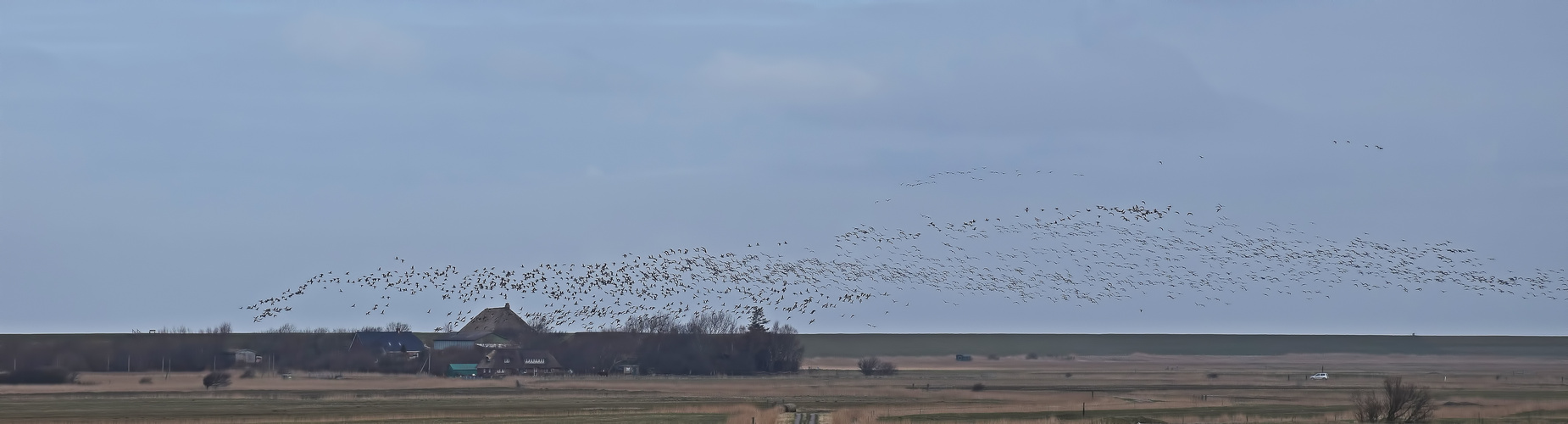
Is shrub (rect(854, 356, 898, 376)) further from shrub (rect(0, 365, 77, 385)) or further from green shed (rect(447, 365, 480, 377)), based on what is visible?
shrub (rect(0, 365, 77, 385))

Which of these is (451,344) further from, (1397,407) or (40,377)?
(1397,407)

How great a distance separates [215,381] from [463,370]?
26718 mm

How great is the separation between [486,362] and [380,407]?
5966 cm

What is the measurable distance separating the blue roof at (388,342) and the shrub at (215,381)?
31.7m

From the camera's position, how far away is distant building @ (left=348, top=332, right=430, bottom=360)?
5942 inches

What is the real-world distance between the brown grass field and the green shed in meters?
5.85

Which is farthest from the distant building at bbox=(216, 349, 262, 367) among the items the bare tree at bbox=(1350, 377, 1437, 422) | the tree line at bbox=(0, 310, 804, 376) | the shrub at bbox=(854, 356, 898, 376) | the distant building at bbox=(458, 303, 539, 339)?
the bare tree at bbox=(1350, 377, 1437, 422)

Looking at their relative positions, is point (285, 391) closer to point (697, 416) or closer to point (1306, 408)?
point (697, 416)

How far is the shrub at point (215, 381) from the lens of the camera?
117m

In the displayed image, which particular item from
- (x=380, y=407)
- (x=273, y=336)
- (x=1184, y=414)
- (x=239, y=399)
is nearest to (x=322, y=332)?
(x=273, y=336)

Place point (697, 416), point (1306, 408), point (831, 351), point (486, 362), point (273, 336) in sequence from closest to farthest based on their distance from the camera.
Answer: point (697, 416) < point (1306, 408) < point (486, 362) < point (273, 336) < point (831, 351)

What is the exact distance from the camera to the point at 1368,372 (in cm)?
Result: 14425

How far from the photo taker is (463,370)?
14075cm

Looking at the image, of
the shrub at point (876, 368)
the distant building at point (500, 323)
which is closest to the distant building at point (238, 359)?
the distant building at point (500, 323)
